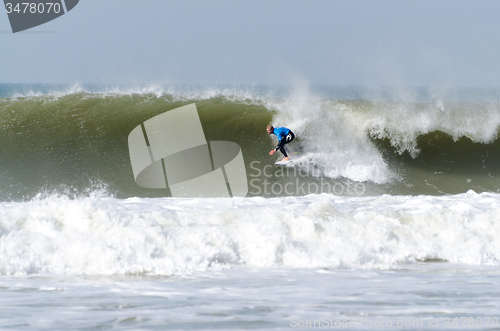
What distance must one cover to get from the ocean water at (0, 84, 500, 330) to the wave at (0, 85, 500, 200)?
59 mm

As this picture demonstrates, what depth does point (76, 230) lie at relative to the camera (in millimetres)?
5109

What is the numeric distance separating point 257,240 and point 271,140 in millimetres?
6680

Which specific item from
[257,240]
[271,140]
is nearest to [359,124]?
[271,140]

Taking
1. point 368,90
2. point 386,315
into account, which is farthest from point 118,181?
point 368,90

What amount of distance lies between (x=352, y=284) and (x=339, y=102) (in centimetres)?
978

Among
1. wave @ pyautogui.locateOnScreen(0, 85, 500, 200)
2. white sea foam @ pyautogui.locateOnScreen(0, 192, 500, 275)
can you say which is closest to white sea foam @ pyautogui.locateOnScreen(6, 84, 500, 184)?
wave @ pyautogui.locateOnScreen(0, 85, 500, 200)

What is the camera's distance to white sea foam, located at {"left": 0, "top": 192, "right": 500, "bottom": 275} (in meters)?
4.46

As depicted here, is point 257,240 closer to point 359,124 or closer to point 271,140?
point 271,140

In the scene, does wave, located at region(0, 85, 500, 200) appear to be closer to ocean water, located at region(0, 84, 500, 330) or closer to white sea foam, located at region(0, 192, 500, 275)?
ocean water, located at region(0, 84, 500, 330)

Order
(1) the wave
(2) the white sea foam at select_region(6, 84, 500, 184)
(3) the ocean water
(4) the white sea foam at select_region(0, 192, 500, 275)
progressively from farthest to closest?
(2) the white sea foam at select_region(6, 84, 500, 184) < (1) the wave < (4) the white sea foam at select_region(0, 192, 500, 275) < (3) the ocean water

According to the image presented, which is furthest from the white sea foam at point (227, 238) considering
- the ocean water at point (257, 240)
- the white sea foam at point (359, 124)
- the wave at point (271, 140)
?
the white sea foam at point (359, 124)

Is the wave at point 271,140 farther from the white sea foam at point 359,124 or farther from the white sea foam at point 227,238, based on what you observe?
the white sea foam at point 227,238

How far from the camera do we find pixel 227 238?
4.95m

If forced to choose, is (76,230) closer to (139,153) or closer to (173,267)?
(173,267)
